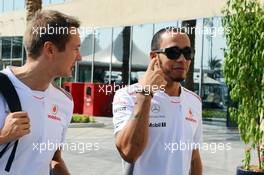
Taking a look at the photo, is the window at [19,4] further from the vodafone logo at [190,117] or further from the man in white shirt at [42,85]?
the man in white shirt at [42,85]

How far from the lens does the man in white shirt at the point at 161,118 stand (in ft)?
8.64

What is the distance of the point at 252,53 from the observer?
6816mm

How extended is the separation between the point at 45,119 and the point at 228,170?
6678mm

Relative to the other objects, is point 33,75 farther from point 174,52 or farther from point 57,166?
point 174,52

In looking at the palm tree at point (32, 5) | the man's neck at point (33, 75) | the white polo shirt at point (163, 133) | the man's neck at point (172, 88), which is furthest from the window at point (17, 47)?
the man's neck at point (33, 75)

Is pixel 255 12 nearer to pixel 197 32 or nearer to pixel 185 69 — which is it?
pixel 185 69

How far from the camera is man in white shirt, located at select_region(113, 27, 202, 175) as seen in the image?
2.63 meters

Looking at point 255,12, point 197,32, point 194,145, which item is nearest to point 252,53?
point 255,12

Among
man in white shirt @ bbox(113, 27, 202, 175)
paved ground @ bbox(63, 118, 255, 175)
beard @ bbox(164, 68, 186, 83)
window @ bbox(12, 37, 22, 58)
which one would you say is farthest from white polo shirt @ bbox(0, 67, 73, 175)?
window @ bbox(12, 37, 22, 58)

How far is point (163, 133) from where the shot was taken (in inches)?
112

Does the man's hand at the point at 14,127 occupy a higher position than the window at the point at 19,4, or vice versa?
the window at the point at 19,4

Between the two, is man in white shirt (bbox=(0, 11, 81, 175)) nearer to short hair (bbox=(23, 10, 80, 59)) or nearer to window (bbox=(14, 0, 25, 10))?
short hair (bbox=(23, 10, 80, 59))

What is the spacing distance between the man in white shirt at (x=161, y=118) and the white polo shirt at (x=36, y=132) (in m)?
0.36

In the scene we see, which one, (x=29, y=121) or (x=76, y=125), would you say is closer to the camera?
(x=29, y=121)
